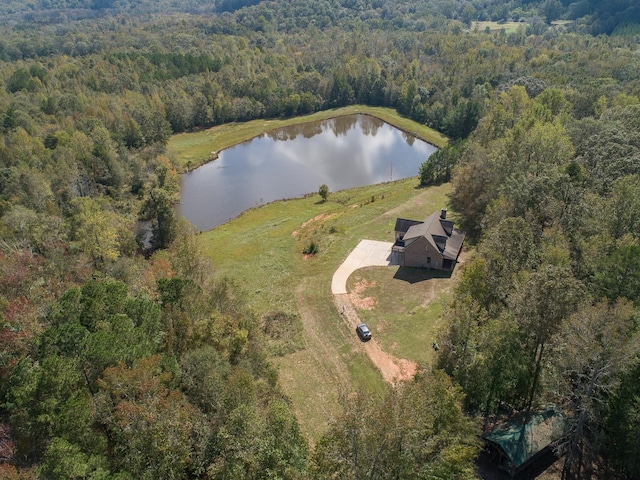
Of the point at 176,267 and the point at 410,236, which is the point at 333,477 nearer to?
the point at 176,267

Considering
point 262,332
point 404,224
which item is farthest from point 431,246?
point 262,332

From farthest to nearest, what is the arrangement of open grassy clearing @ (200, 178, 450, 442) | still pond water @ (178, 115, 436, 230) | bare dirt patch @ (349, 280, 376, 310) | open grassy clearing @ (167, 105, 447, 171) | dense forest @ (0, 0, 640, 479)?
open grassy clearing @ (167, 105, 447, 171) → still pond water @ (178, 115, 436, 230) → bare dirt patch @ (349, 280, 376, 310) → open grassy clearing @ (200, 178, 450, 442) → dense forest @ (0, 0, 640, 479)

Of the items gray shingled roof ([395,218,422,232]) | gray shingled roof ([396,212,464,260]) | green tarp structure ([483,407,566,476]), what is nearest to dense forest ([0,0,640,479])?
green tarp structure ([483,407,566,476])

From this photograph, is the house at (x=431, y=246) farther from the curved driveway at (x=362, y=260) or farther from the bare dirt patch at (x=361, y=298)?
the bare dirt patch at (x=361, y=298)

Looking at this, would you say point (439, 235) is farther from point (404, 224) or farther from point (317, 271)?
point (317, 271)

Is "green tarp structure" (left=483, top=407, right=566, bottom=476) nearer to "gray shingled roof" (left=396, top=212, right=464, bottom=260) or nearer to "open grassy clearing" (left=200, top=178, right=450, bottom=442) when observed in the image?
"open grassy clearing" (left=200, top=178, right=450, bottom=442)

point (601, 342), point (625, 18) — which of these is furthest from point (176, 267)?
point (625, 18)
